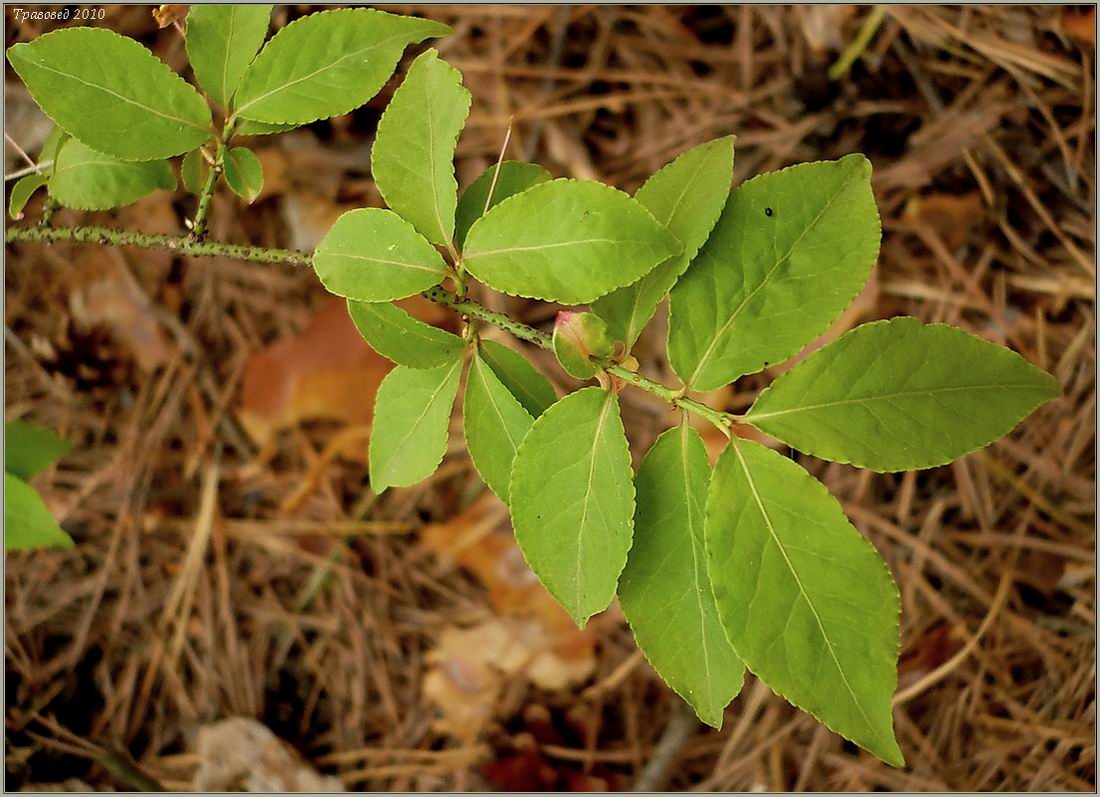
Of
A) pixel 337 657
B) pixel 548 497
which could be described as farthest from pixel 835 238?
pixel 337 657

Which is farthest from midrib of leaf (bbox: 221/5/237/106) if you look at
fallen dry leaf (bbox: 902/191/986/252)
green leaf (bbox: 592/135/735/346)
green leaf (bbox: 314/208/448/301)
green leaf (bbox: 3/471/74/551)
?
fallen dry leaf (bbox: 902/191/986/252)

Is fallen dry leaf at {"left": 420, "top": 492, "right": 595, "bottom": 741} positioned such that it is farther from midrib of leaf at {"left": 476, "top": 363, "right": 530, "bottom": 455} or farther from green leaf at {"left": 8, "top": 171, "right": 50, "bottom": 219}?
green leaf at {"left": 8, "top": 171, "right": 50, "bottom": 219}

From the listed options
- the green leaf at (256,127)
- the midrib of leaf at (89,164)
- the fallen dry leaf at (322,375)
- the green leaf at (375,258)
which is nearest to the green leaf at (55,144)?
the midrib of leaf at (89,164)

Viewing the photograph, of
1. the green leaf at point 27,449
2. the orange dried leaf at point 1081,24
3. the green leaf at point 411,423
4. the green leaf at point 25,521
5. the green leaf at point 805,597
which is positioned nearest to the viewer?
the green leaf at point 805,597

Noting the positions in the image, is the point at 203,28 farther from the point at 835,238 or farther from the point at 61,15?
the point at 61,15

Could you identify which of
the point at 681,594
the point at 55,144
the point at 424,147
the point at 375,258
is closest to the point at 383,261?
the point at 375,258

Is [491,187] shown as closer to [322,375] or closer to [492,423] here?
[492,423]

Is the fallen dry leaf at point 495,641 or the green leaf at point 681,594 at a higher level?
the green leaf at point 681,594

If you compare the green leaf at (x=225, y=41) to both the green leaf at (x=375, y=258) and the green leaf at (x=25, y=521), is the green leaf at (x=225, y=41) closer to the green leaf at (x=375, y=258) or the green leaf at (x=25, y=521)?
the green leaf at (x=375, y=258)
